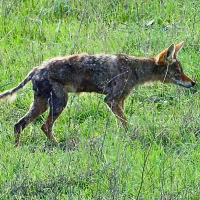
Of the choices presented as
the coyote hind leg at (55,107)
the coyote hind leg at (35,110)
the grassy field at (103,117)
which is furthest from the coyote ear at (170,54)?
the coyote hind leg at (35,110)

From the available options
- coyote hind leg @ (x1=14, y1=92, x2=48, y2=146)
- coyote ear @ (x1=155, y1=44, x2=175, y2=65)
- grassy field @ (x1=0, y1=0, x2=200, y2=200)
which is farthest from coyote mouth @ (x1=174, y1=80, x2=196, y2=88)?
coyote hind leg @ (x1=14, y1=92, x2=48, y2=146)

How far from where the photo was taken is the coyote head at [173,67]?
810cm

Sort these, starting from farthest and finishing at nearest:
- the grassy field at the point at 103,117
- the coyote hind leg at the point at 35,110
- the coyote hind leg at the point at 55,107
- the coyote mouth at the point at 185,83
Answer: the coyote mouth at the point at 185,83 < the coyote hind leg at the point at 35,110 < the coyote hind leg at the point at 55,107 < the grassy field at the point at 103,117

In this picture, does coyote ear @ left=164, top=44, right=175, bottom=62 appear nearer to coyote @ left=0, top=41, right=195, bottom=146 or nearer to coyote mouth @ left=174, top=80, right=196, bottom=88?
coyote @ left=0, top=41, right=195, bottom=146

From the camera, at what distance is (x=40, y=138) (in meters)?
7.43

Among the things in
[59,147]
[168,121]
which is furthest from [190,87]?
[59,147]

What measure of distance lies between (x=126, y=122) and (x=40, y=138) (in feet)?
3.46

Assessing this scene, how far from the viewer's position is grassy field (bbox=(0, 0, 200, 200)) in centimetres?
571

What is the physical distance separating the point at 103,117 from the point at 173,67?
3.93 feet

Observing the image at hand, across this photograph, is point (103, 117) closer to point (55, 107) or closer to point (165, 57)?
point (55, 107)

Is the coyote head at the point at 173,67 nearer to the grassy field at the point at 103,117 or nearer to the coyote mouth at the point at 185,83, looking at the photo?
the coyote mouth at the point at 185,83

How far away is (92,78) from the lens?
25.6 ft

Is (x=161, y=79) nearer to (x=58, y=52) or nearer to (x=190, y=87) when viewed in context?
(x=190, y=87)

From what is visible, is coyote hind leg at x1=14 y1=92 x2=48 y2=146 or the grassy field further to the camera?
coyote hind leg at x1=14 y1=92 x2=48 y2=146
